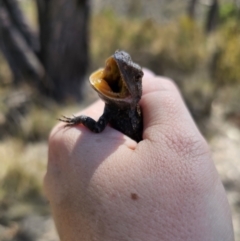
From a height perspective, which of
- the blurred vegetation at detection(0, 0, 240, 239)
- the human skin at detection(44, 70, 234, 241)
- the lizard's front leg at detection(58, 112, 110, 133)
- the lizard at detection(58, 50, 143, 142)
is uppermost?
the blurred vegetation at detection(0, 0, 240, 239)

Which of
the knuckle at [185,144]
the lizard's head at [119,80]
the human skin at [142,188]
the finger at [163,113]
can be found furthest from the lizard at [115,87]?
the knuckle at [185,144]

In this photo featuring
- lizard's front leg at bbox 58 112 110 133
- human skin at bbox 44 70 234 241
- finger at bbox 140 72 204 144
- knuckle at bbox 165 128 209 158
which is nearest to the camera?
human skin at bbox 44 70 234 241

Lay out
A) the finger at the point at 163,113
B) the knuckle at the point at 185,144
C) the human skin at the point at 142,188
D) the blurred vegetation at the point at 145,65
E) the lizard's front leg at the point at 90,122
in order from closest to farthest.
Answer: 1. the human skin at the point at 142,188
2. the knuckle at the point at 185,144
3. the finger at the point at 163,113
4. the lizard's front leg at the point at 90,122
5. the blurred vegetation at the point at 145,65

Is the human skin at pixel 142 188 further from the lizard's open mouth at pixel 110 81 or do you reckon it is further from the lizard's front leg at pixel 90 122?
the lizard's open mouth at pixel 110 81

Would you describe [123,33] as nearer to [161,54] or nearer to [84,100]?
[161,54]

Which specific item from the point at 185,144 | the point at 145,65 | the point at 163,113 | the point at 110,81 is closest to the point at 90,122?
the point at 110,81

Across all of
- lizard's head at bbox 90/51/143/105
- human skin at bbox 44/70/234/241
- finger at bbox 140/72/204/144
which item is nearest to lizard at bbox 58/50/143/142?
lizard's head at bbox 90/51/143/105

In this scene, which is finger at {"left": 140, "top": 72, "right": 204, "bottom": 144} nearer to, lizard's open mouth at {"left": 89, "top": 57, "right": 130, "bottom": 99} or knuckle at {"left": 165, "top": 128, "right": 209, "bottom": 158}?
knuckle at {"left": 165, "top": 128, "right": 209, "bottom": 158}
